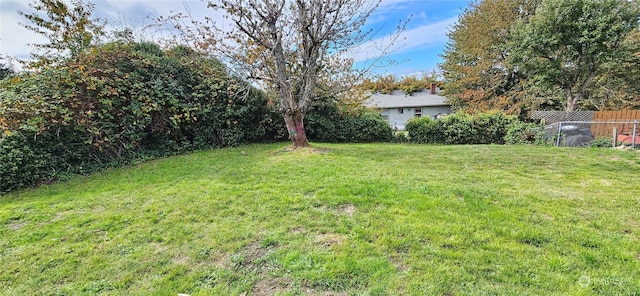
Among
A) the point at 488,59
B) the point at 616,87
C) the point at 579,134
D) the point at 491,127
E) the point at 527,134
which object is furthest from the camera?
the point at 488,59

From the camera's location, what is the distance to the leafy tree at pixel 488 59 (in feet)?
49.6

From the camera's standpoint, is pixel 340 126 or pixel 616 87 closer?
pixel 340 126

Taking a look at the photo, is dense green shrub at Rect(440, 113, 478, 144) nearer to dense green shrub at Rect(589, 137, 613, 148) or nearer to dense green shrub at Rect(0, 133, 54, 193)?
dense green shrub at Rect(589, 137, 613, 148)

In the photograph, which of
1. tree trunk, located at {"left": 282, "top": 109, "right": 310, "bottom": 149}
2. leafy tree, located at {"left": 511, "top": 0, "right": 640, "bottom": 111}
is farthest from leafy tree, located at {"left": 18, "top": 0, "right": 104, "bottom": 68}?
leafy tree, located at {"left": 511, "top": 0, "right": 640, "bottom": 111}

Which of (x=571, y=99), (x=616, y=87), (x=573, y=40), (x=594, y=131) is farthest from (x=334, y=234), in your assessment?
(x=616, y=87)

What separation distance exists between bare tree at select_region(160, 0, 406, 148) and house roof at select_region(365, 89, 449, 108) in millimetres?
17446

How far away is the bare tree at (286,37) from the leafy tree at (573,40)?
930cm

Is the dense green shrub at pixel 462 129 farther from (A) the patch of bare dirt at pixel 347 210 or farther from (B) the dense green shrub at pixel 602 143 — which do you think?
(A) the patch of bare dirt at pixel 347 210

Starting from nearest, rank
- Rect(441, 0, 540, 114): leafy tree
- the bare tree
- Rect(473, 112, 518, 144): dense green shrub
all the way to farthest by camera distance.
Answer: the bare tree → Rect(473, 112, 518, 144): dense green shrub → Rect(441, 0, 540, 114): leafy tree

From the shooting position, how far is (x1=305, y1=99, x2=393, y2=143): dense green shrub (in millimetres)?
10742

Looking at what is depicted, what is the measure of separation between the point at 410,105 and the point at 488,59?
9.42 m

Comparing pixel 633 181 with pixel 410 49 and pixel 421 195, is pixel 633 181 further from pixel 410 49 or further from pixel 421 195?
pixel 410 49

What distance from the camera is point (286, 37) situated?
707cm

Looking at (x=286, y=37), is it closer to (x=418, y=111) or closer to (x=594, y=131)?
(x=594, y=131)
